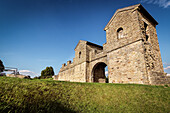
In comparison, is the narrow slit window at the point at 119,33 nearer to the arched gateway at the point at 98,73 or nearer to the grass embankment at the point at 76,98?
the arched gateway at the point at 98,73

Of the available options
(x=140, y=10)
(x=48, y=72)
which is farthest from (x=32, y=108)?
(x=48, y=72)

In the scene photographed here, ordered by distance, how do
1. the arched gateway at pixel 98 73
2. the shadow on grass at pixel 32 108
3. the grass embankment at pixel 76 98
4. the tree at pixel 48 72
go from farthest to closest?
the tree at pixel 48 72, the arched gateway at pixel 98 73, the grass embankment at pixel 76 98, the shadow on grass at pixel 32 108

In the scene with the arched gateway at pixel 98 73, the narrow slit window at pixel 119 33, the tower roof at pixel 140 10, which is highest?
the tower roof at pixel 140 10

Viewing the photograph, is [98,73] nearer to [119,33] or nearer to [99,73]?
[99,73]

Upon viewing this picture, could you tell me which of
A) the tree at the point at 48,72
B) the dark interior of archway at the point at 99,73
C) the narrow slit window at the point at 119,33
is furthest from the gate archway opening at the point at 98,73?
the tree at the point at 48,72

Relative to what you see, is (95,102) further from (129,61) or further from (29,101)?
(129,61)

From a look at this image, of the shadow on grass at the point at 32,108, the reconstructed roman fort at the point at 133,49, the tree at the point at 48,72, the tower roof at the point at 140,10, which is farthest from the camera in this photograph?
the tree at the point at 48,72

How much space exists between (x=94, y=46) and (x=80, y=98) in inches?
521

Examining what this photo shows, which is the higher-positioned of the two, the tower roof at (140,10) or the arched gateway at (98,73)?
the tower roof at (140,10)

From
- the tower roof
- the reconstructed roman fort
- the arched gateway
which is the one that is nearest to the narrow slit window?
the reconstructed roman fort

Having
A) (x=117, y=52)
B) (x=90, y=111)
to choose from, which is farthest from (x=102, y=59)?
(x=90, y=111)

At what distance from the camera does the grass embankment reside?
3.42 metres

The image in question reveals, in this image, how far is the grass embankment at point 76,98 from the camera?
11.2 ft

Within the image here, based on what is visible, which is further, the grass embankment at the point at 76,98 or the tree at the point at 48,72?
the tree at the point at 48,72
